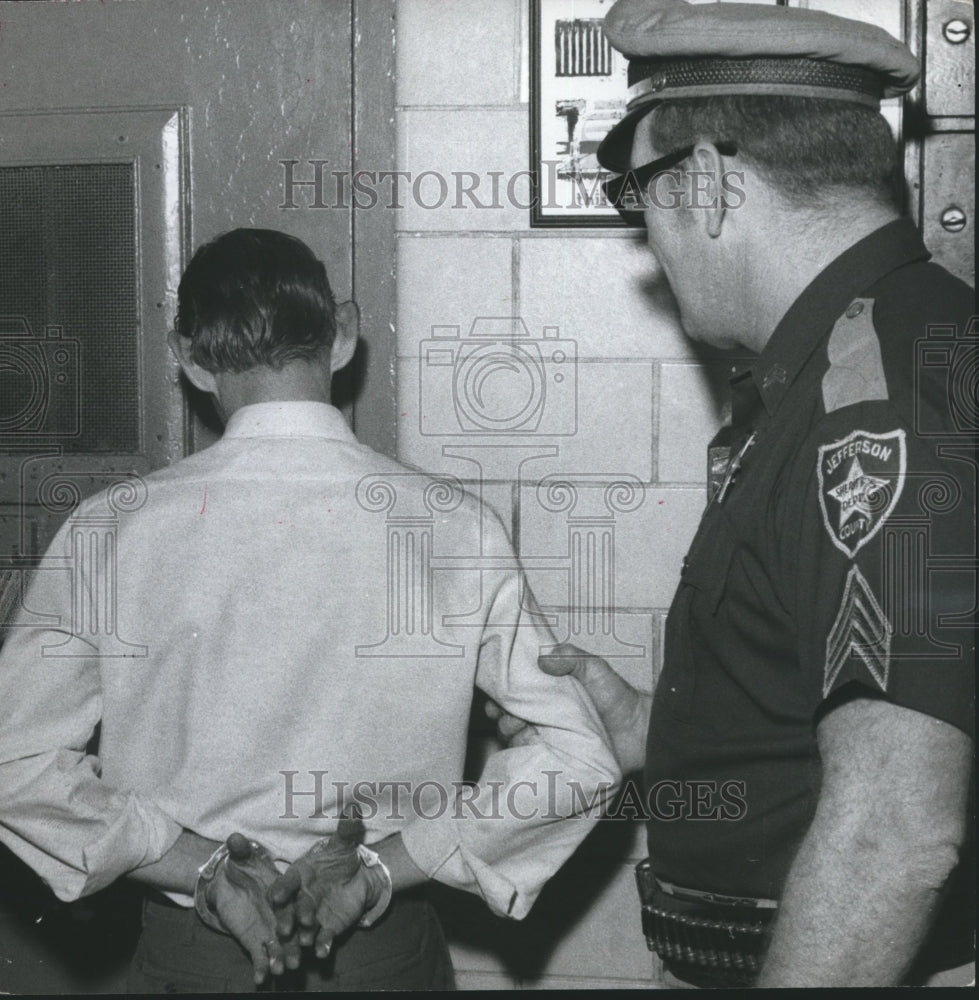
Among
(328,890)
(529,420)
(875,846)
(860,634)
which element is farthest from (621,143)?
(328,890)

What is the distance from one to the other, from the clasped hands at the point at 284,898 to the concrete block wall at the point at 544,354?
0.52 m

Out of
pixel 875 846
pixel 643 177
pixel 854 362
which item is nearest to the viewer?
pixel 875 846

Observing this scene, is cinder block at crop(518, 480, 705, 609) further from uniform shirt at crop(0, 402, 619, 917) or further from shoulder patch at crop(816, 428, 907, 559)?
shoulder patch at crop(816, 428, 907, 559)

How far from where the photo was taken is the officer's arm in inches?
35.3

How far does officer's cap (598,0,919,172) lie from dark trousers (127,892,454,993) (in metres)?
1.03

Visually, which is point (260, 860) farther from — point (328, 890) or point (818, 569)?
point (818, 569)

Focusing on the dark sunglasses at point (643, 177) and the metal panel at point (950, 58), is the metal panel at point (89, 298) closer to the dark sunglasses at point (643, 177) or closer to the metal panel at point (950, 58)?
the dark sunglasses at point (643, 177)

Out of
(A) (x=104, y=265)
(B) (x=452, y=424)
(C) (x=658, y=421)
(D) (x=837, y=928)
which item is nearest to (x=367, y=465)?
(B) (x=452, y=424)

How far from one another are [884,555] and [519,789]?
24.8 inches

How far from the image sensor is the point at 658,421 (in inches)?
67.8

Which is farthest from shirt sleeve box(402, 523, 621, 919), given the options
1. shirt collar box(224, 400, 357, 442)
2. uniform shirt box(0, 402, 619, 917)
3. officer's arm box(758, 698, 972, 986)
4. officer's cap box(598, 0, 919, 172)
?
officer's cap box(598, 0, 919, 172)

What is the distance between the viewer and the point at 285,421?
1.39m

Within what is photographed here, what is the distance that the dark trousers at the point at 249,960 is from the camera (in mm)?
1365

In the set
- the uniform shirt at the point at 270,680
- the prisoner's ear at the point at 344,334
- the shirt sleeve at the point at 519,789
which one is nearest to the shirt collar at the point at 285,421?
the uniform shirt at the point at 270,680
